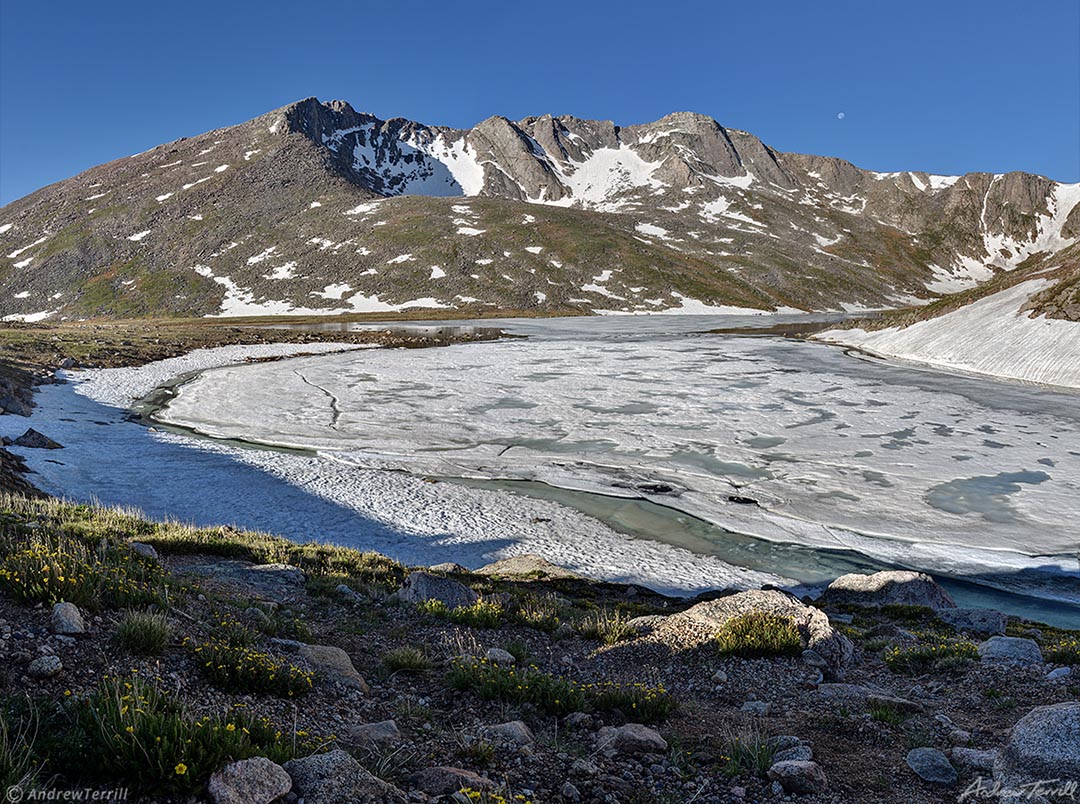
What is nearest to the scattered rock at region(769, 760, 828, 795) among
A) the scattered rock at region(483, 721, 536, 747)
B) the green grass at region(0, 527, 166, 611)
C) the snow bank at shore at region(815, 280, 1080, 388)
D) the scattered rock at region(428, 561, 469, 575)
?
the scattered rock at region(483, 721, 536, 747)

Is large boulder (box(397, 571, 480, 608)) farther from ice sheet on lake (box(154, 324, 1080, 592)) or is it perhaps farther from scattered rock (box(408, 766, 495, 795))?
ice sheet on lake (box(154, 324, 1080, 592))

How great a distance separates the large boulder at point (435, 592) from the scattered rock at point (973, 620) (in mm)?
9225

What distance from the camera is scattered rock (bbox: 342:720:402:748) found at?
541cm

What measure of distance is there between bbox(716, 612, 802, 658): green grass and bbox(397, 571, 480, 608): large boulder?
14.1ft

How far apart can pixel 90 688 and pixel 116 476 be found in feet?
65.9

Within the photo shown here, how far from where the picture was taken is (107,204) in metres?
190

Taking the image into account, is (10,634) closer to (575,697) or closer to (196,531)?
(575,697)

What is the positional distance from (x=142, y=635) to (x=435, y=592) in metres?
5.39

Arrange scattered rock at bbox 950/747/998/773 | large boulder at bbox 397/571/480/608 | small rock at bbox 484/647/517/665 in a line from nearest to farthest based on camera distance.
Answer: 1. scattered rock at bbox 950/747/998/773
2. small rock at bbox 484/647/517/665
3. large boulder at bbox 397/571/480/608

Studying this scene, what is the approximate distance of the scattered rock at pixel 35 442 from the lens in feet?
76.6

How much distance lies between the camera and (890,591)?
13578mm

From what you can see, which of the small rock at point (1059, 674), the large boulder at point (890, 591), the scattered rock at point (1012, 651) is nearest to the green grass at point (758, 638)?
the scattered rock at point (1012, 651)

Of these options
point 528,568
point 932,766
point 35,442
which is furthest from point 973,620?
point 35,442

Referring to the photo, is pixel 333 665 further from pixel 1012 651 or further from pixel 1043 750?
pixel 1012 651
